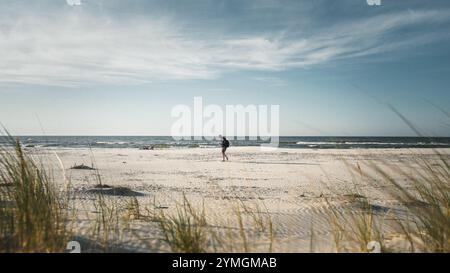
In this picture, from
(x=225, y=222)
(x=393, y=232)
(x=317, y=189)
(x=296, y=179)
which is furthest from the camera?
(x=296, y=179)

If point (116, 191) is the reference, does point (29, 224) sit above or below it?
above

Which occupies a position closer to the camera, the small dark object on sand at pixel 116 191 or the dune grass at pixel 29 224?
the dune grass at pixel 29 224

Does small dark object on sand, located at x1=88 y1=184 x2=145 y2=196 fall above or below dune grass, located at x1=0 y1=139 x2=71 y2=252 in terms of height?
below

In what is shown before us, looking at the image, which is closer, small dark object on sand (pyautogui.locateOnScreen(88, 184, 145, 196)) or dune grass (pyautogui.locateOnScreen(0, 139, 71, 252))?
dune grass (pyautogui.locateOnScreen(0, 139, 71, 252))

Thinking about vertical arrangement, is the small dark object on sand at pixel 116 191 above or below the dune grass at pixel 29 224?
below

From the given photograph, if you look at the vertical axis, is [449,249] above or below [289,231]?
above

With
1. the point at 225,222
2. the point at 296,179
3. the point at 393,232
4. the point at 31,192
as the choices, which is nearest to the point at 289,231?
the point at 225,222

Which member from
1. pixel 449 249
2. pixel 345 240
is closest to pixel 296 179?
pixel 345 240

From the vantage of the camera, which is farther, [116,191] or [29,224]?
[116,191]
